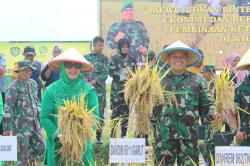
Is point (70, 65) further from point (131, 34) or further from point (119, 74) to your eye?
point (131, 34)

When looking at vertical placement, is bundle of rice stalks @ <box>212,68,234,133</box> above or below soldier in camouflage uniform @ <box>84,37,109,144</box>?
below

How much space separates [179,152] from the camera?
5.41 m

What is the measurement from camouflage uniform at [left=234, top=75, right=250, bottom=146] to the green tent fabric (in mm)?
1428

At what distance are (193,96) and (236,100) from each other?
600 millimetres

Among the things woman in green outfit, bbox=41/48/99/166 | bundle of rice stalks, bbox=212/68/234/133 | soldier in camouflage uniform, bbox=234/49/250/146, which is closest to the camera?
woman in green outfit, bbox=41/48/99/166

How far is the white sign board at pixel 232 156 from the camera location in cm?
502

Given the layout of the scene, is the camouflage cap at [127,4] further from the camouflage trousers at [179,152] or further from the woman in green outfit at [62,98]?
the camouflage trousers at [179,152]

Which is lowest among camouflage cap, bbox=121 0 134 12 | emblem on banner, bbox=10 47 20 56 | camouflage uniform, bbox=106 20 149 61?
camouflage uniform, bbox=106 20 149 61

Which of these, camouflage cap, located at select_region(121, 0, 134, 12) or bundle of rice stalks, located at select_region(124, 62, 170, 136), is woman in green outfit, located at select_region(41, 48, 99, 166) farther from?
camouflage cap, located at select_region(121, 0, 134, 12)

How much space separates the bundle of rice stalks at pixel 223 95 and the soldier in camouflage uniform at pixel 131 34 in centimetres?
250

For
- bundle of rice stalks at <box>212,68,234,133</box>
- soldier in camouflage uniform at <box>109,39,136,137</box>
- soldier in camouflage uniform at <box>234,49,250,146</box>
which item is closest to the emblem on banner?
soldier in camouflage uniform at <box>109,39,136,137</box>

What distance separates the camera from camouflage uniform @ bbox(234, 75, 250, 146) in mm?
5621

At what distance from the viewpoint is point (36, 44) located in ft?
67.7

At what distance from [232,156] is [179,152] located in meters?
0.56
